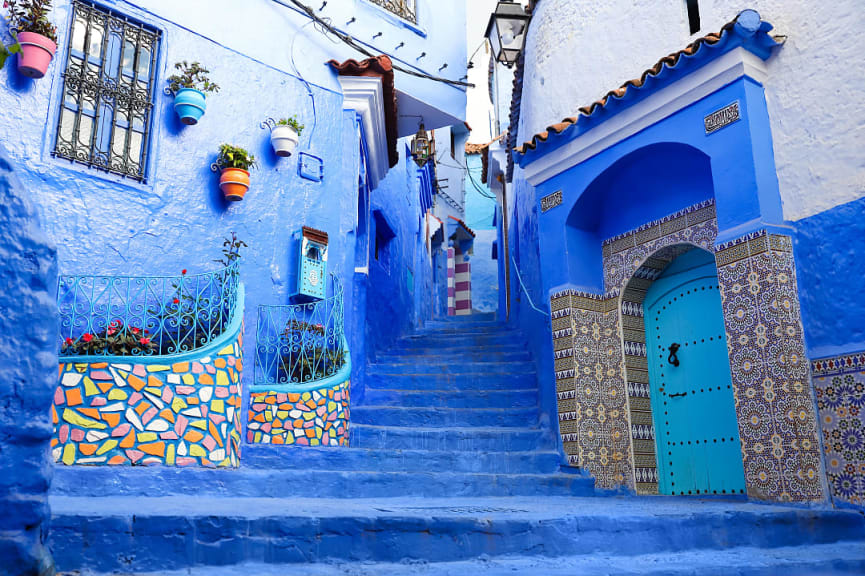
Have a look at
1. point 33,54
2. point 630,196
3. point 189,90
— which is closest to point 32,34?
point 33,54

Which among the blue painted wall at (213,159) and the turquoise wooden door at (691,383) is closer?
the turquoise wooden door at (691,383)

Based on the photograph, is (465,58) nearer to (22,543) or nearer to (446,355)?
(446,355)

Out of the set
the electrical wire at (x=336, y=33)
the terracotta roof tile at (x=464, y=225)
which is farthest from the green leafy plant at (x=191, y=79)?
the terracotta roof tile at (x=464, y=225)

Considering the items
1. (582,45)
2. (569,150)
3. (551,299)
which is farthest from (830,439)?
(582,45)

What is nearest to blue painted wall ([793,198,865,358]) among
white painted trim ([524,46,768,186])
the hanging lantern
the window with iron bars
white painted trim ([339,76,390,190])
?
white painted trim ([524,46,768,186])

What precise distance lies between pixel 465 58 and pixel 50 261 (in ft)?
29.2

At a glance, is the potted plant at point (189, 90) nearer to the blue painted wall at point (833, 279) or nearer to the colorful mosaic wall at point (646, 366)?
the colorful mosaic wall at point (646, 366)

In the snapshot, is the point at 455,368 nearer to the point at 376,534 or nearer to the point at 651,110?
the point at 651,110

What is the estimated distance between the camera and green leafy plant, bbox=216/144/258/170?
277 inches

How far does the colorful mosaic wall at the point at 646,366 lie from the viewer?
4.80 meters

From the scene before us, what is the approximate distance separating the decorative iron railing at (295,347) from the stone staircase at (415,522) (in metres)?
0.82

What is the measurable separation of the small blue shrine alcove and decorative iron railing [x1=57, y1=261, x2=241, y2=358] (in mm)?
907

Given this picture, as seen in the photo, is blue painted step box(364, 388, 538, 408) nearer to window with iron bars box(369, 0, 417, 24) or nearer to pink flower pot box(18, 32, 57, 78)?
pink flower pot box(18, 32, 57, 78)

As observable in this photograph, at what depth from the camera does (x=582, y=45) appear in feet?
24.2
